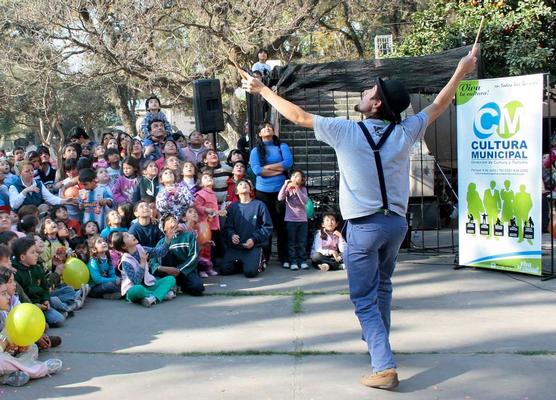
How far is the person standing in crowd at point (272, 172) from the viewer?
9555mm

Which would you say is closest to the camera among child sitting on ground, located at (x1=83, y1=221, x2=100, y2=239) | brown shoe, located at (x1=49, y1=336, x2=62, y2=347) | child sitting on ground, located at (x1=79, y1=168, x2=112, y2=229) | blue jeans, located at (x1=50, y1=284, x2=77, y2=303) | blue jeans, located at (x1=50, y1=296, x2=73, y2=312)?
brown shoe, located at (x1=49, y1=336, x2=62, y2=347)

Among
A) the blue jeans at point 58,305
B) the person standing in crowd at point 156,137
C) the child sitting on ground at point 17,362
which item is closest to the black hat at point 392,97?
the child sitting on ground at point 17,362

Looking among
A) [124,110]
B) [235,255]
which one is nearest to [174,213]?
[235,255]

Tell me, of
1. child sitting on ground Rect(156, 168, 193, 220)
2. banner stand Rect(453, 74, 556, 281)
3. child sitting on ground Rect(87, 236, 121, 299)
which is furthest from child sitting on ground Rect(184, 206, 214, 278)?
banner stand Rect(453, 74, 556, 281)

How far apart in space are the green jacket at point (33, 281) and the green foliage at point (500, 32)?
784 cm

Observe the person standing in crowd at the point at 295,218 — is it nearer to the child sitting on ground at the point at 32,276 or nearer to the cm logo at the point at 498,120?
the cm logo at the point at 498,120

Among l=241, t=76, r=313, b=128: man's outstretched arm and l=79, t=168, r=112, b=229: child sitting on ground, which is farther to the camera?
l=79, t=168, r=112, b=229: child sitting on ground

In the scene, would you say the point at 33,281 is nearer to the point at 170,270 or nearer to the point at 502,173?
the point at 170,270

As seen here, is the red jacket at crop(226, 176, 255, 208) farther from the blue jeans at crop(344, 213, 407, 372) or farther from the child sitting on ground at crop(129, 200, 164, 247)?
the blue jeans at crop(344, 213, 407, 372)

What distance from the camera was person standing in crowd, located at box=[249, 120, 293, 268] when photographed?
31.3 ft

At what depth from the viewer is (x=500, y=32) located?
11.6 metres

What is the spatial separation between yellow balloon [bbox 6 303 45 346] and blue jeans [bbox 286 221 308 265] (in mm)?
4700

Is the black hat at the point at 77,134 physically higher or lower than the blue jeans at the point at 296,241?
higher

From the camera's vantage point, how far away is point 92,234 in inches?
324
